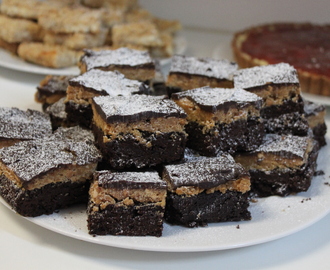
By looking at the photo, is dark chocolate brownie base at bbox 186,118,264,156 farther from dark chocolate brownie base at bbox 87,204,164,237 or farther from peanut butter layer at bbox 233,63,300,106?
dark chocolate brownie base at bbox 87,204,164,237

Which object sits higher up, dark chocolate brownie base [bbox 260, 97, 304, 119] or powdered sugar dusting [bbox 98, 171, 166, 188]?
dark chocolate brownie base [bbox 260, 97, 304, 119]

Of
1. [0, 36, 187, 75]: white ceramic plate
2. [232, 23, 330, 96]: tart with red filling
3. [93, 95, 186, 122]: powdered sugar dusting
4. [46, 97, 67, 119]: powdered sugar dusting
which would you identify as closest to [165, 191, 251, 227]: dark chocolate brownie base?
[93, 95, 186, 122]: powdered sugar dusting

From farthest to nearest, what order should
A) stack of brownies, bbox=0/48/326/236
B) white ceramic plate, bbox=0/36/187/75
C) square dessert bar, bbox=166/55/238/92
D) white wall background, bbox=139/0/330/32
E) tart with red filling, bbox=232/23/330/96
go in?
white wall background, bbox=139/0/330/32 < white ceramic plate, bbox=0/36/187/75 < tart with red filling, bbox=232/23/330/96 < square dessert bar, bbox=166/55/238/92 < stack of brownies, bbox=0/48/326/236

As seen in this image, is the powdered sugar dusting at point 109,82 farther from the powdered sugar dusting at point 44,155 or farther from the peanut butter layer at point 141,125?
the powdered sugar dusting at point 44,155

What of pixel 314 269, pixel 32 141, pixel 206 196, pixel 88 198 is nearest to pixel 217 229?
pixel 206 196

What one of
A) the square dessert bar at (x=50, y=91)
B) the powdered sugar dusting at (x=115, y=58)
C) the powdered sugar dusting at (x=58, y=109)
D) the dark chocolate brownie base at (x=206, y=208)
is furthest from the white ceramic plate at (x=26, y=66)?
the dark chocolate brownie base at (x=206, y=208)

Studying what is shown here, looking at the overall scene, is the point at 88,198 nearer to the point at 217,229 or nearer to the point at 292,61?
the point at 217,229

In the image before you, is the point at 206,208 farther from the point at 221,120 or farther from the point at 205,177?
the point at 221,120
